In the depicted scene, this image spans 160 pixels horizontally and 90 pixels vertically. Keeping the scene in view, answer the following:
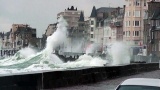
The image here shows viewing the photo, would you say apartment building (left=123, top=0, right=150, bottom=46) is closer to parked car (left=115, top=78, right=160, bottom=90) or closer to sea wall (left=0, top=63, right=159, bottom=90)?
sea wall (left=0, top=63, right=159, bottom=90)

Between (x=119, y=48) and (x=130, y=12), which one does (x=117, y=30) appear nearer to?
(x=130, y=12)

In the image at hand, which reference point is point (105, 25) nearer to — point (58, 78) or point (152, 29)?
point (152, 29)

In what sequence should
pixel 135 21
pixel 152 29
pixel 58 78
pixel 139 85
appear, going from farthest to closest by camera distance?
pixel 135 21 → pixel 152 29 → pixel 58 78 → pixel 139 85

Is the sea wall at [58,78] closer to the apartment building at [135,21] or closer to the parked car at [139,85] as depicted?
the parked car at [139,85]

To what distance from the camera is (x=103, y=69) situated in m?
23.8

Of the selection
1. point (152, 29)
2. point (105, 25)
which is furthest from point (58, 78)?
point (105, 25)

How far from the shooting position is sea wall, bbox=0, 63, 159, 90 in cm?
1448

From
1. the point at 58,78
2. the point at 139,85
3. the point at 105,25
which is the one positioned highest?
the point at 105,25

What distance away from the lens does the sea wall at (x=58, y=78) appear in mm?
14484

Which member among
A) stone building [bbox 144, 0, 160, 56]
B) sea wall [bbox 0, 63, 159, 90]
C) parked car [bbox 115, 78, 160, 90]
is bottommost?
sea wall [bbox 0, 63, 159, 90]

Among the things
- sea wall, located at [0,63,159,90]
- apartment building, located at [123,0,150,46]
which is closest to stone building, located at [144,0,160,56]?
apartment building, located at [123,0,150,46]

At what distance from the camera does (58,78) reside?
18.2m

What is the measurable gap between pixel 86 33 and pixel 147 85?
6393 inches

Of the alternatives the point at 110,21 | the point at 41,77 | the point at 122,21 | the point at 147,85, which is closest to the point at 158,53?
the point at 122,21
